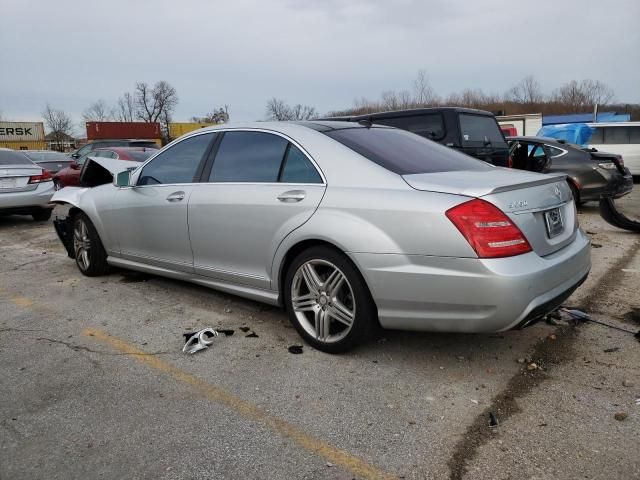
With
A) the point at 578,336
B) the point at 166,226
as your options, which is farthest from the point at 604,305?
the point at 166,226

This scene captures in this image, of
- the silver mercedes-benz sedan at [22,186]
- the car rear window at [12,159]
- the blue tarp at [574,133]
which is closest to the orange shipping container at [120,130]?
the blue tarp at [574,133]

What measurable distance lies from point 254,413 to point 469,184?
1.69 m

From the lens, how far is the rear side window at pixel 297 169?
336 centimetres

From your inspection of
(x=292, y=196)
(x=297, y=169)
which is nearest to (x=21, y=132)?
(x=297, y=169)

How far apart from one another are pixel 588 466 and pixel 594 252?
4.60 metres

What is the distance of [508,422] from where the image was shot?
2.50m

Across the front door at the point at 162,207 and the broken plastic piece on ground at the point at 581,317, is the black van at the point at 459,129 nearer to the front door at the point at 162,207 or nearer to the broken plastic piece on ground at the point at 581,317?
the front door at the point at 162,207

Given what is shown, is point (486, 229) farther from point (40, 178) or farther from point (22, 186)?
point (40, 178)

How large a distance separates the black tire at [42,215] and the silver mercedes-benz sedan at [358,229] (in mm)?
6428

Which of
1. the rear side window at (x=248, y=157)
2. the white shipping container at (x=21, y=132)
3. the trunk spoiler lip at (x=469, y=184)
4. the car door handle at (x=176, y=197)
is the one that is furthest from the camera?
the white shipping container at (x=21, y=132)

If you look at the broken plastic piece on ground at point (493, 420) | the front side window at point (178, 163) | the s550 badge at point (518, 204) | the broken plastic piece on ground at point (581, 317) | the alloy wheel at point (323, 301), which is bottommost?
the broken plastic piece on ground at point (581, 317)

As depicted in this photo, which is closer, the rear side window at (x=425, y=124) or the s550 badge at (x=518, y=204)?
the s550 badge at (x=518, y=204)

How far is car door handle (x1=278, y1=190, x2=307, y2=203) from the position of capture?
331 cm

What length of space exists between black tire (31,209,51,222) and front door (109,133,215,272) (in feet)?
19.6
